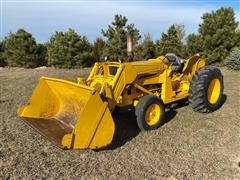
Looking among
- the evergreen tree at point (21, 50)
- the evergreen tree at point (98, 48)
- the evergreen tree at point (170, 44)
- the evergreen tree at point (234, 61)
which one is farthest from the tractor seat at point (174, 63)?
the evergreen tree at point (21, 50)

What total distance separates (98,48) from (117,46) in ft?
8.29

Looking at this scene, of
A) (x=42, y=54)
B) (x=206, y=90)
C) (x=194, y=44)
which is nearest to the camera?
(x=206, y=90)

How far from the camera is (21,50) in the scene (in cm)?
1961

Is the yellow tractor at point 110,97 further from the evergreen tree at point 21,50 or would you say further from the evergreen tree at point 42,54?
the evergreen tree at point 42,54

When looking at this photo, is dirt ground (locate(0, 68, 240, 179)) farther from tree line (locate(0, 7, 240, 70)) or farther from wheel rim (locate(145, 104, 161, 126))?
tree line (locate(0, 7, 240, 70))

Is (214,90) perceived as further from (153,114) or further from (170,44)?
(170,44)

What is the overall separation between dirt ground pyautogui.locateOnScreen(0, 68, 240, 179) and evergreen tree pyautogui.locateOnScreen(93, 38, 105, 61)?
1252 centimetres

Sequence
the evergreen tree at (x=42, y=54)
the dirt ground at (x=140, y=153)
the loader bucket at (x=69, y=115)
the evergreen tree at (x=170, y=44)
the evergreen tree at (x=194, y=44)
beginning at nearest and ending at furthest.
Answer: the dirt ground at (x=140, y=153) < the loader bucket at (x=69, y=115) < the evergreen tree at (x=194, y=44) < the evergreen tree at (x=170, y=44) < the evergreen tree at (x=42, y=54)

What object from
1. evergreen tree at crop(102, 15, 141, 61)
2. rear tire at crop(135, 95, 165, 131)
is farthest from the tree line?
rear tire at crop(135, 95, 165, 131)

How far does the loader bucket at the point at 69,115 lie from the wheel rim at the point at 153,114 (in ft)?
3.94

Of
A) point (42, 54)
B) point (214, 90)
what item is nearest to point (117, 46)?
point (42, 54)

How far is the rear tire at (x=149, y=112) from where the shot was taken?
672 centimetres

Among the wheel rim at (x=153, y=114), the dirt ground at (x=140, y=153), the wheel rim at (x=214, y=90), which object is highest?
the wheel rim at (x=214, y=90)

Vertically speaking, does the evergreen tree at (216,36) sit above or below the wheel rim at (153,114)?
above
